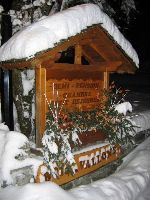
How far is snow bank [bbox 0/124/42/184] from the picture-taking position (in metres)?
5.31

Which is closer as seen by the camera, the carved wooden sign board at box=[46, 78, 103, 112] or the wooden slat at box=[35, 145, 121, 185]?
the wooden slat at box=[35, 145, 121, 185]

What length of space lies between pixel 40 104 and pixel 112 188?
2.30 m

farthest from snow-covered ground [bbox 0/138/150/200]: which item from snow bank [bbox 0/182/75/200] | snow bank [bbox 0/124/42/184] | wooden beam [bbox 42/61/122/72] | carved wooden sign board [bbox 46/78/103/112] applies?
wooden beam [bbox 42/61/122/72]

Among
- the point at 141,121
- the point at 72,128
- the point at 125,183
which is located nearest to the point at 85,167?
the point at 125,183

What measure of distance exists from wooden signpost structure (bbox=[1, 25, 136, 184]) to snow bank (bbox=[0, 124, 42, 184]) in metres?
0.55

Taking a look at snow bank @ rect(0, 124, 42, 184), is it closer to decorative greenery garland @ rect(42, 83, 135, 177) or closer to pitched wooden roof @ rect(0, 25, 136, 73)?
decorative greenery garland @ rect(42, 83, 135, 177)

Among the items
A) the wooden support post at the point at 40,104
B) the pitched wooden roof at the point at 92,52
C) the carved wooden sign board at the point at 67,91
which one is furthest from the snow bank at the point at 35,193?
the pitched wooden roof at the point at 92,52

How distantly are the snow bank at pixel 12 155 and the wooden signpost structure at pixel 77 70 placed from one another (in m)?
0.55

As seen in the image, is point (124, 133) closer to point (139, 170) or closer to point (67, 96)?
point (139, 170)

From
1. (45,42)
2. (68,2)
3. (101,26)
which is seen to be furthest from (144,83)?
(45,42)

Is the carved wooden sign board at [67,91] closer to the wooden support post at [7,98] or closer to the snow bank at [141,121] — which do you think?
the wooden support post at [7,98]

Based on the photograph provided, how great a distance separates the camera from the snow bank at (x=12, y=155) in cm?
531

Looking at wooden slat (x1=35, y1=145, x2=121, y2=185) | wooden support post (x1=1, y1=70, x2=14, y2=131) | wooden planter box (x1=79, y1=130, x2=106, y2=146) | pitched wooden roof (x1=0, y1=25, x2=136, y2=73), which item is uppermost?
pitched wooden roof (x1=0, y1=25, x2=136, y2=73)

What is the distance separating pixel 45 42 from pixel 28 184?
2467 mm
